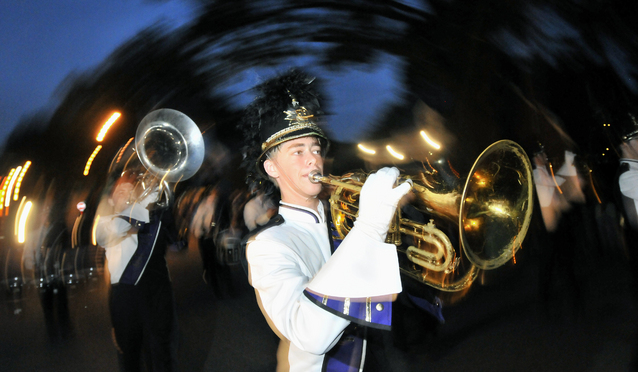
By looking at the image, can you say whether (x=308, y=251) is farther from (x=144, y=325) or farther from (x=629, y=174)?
(x=629, y=174)

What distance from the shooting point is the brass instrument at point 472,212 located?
3.64 feet

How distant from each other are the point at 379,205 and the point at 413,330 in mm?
1897

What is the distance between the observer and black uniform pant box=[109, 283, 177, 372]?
63.4 inches

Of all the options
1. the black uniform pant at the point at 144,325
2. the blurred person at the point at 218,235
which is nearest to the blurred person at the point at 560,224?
the blurred person at the point at 218,235

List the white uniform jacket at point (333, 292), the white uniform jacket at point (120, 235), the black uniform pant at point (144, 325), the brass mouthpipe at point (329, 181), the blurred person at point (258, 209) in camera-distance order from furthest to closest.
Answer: the black uniform pant at point (144, 325) → the blurred person at point (258, 209) → the white uniform jacket at point (120, 235) → the brass mouthpipe at point (329, 181) → the white uniform jacket at point (333, 292)

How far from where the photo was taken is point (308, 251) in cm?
115

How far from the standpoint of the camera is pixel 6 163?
147 cm

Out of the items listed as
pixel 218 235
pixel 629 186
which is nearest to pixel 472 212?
pixel 629 186

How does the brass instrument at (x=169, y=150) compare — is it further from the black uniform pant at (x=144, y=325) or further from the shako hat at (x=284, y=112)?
the black uniform pant at (x=144, y=325)

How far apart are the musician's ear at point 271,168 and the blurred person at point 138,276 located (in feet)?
2.21

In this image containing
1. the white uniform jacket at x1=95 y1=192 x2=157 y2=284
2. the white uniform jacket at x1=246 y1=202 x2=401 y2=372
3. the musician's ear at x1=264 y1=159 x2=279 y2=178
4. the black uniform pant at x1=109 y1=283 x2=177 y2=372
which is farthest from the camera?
the black uniform pant at x1=109 y1=283 x2=177 y2=372

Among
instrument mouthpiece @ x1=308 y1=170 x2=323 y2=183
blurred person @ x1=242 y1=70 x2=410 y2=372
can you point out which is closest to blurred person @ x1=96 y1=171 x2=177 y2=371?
blurred person @ x1=242 y1=70 x2=410 y2=372

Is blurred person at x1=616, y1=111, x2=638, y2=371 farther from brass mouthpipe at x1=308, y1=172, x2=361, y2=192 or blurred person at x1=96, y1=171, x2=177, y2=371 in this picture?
blurred person at x1=96, y1=171, x2=177, y2=371

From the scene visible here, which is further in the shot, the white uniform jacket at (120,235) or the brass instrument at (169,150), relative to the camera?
the brass instrument at (169,150)
